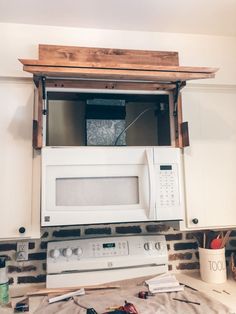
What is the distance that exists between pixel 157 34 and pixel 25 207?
123 centimetres

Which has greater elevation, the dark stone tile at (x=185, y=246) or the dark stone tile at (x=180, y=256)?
the dark stone tile at (x=185, y=246)

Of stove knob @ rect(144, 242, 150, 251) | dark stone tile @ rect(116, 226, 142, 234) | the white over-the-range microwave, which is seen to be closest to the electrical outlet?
the white over-the-range microwave

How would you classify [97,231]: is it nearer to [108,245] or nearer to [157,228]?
[108,245]

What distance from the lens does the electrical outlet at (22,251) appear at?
1.66 metres

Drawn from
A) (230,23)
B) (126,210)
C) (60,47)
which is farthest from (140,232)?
(230,23)

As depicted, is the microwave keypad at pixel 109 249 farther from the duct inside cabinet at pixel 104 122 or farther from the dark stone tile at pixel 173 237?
the duct inside cabinet at pixel 104 122

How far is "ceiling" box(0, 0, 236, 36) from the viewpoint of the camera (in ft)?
4.68

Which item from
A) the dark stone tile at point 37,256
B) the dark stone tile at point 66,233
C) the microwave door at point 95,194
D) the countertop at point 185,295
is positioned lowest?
the countertop at point 185,295

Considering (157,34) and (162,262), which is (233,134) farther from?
(162,262)

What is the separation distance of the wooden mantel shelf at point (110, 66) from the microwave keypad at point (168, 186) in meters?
0.48

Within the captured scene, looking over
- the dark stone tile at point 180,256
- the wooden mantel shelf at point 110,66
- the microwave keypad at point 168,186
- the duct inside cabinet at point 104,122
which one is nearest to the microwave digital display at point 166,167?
the microwave keypad at point 168,186

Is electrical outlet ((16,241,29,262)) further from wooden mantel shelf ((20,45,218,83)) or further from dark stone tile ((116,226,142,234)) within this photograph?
wooden mantel shelf ((20,45,218,83))

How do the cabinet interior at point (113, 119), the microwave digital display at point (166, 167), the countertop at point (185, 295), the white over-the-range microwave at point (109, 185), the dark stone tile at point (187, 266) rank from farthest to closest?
the dark stone tile at point (187, 266), the cabinet interior at point (113, 119), the microwave digital display at point (166, 167), the white over-the-range microwave at point (109, 185), the countertop at point (185, 295)

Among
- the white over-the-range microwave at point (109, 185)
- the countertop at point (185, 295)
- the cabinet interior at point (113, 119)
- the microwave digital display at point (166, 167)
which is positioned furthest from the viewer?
the cabinet interior at point (113, 119)
